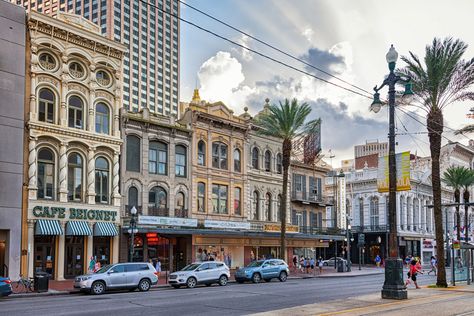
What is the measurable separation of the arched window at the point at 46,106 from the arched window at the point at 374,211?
49055mm

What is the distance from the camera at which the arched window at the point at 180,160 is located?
45.4 metres

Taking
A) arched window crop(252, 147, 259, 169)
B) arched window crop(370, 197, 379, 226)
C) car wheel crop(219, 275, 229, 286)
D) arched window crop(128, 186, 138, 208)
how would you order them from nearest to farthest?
car wheel crop(219, 275, 229, 286) < arched window crop(128, 186, 138, 208) < arched window crop(252, 147, 259, 169) < arched window crop(370, 197, 379, 226)

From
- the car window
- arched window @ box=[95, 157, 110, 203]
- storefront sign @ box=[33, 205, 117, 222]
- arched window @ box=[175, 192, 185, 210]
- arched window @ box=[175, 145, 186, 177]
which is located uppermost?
arched window @ box=[175, 145, 186, 177]

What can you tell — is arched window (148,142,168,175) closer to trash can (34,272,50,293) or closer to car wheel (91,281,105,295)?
trash can (34,272,50,293)

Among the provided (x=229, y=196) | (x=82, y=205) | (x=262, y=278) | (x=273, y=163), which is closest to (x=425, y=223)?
(x=273, y=163)

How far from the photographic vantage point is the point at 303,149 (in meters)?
60.4

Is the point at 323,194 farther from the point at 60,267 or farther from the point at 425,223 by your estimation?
the point at 60,267

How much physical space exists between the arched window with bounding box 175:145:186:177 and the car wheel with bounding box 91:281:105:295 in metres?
18.0

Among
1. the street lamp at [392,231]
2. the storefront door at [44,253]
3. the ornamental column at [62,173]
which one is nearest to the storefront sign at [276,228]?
the ornamental column at [62,173]

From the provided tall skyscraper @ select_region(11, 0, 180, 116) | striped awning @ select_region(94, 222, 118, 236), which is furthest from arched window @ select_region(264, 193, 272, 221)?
tall skyscraper @ select_region(11, 0, 180, 116)

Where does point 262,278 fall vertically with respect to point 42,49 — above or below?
below

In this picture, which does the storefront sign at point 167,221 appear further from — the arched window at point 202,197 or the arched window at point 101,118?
the arched window at point 101,118

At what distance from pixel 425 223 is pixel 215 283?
5284cm

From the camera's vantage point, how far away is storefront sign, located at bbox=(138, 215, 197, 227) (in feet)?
132
